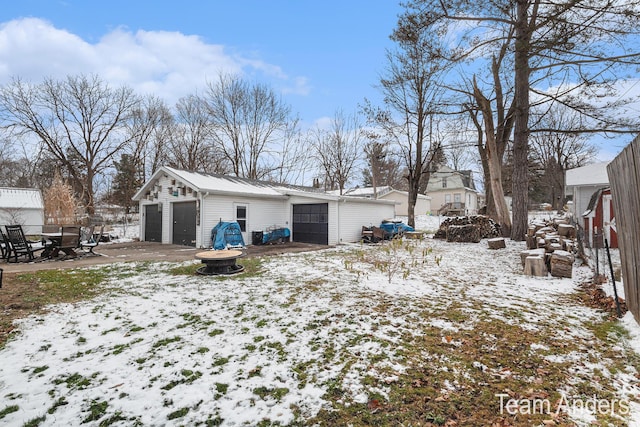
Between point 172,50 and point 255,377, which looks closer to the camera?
point 255,377

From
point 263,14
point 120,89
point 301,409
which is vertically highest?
point 120,89

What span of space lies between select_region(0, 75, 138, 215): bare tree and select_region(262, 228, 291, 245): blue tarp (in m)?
15.5

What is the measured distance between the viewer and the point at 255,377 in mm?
2650

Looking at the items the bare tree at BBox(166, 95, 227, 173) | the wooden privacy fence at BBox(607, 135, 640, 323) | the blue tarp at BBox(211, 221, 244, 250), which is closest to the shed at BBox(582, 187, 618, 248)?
the wooden privacy fence at BBox(607, 135, 640, 323)

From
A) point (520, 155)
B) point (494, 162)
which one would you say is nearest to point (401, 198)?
point (494, 162)

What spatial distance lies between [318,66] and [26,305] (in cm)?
1407

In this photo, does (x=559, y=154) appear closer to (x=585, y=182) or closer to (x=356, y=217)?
(x=585, y=182)

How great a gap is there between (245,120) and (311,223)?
13.3 m

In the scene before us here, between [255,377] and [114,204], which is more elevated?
[114,204]

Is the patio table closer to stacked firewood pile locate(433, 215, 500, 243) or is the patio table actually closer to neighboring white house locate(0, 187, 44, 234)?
neighboring white house locate(0, 187, 44, 234)

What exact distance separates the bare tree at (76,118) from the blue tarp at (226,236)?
14982 mm

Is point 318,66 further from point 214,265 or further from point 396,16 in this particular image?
point 214,265

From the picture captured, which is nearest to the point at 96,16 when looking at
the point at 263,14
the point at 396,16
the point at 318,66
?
the point at 263,14

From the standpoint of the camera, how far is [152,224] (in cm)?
1425
